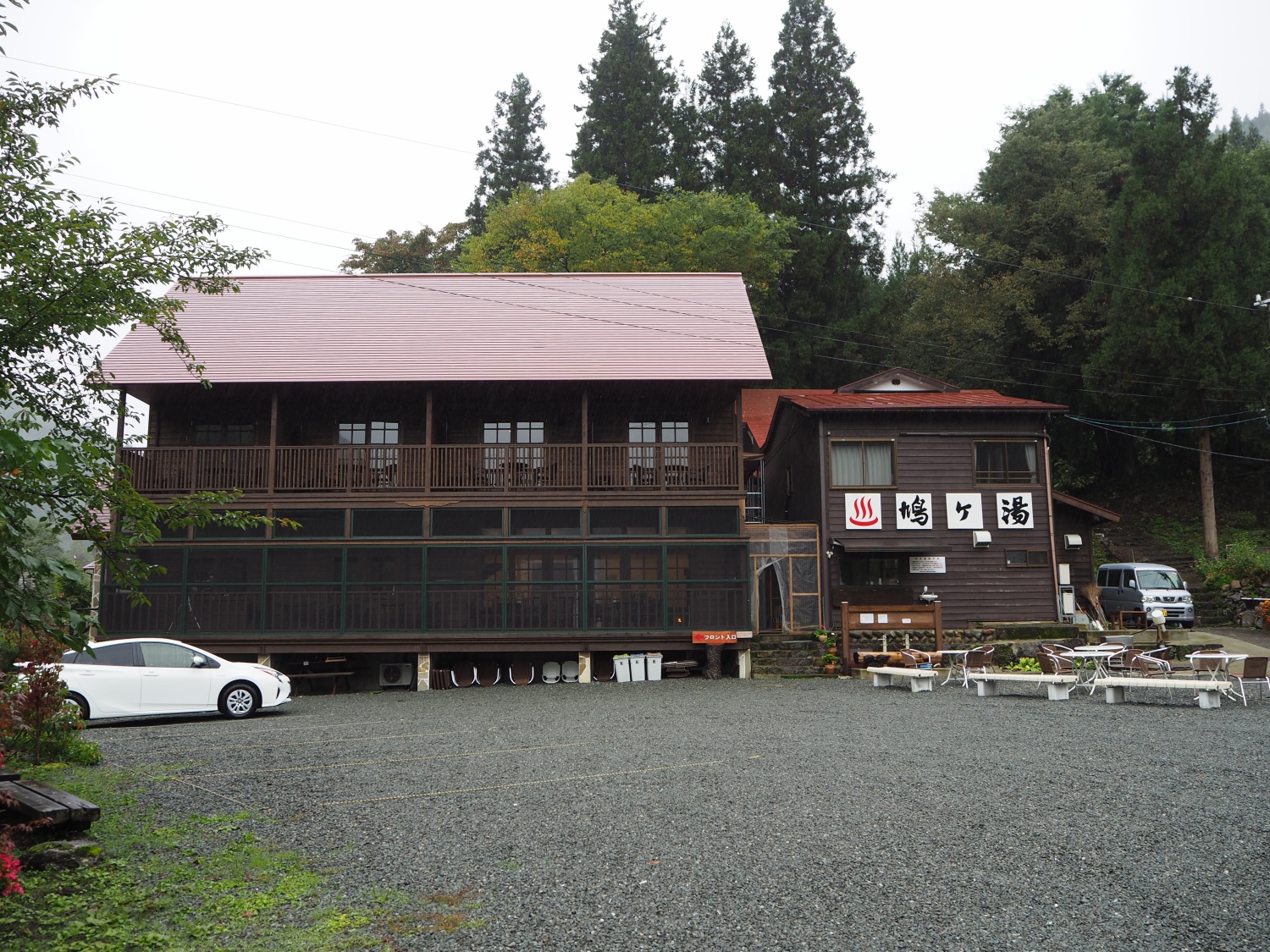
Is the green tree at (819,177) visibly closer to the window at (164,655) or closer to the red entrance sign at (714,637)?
the red entrance sign at (714,637)

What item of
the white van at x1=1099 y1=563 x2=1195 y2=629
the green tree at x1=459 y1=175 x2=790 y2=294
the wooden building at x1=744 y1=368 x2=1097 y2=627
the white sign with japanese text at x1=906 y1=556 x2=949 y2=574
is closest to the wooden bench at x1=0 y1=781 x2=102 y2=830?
the wooden building at x1=744 y1=368 x2=1097 y2=627


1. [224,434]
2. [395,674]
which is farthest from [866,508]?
[224,434]

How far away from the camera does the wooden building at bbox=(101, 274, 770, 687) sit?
20125 mm

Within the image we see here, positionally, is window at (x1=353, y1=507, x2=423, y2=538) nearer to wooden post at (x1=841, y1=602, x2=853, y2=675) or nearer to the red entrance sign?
the red entrance sign

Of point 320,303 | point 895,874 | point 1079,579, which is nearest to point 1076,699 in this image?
point 895,874

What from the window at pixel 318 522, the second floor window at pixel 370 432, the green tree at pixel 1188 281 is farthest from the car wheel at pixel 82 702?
the green tree at pixel 1188 281

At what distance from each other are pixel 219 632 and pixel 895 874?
55.3ft

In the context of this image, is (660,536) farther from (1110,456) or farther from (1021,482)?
(1110,456)

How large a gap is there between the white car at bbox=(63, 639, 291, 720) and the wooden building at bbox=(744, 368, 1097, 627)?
12054 mm

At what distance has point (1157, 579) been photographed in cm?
2641

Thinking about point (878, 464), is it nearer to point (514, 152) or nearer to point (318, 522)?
point (318, 522)

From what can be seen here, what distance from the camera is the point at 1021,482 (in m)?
23.6

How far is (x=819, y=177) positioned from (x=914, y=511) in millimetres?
23899

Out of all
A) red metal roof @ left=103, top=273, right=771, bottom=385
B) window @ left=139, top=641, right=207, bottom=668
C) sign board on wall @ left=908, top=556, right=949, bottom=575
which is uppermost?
red metal roof @ left=103, top=273, right=771, bottom=385
